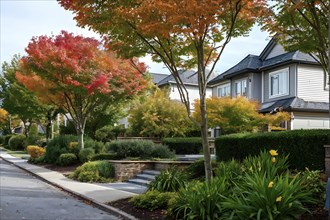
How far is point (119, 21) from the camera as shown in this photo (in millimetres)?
10117

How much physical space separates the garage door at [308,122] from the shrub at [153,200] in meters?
18.2

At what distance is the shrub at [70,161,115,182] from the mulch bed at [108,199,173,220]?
6.12 metres

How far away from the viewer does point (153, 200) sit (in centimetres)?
999

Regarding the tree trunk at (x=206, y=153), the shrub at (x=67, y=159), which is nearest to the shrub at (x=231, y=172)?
the tree trunk at (x=206, y=153)

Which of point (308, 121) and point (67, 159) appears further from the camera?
point (308, 121)

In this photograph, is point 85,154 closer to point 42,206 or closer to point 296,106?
point 42,206

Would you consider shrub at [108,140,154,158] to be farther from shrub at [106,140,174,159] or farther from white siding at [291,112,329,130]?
white siding at [291,112,329,130]

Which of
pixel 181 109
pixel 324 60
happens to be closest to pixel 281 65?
pixel 181 109

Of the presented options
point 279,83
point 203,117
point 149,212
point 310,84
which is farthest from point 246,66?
point 149,212

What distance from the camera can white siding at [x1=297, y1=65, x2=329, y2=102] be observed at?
88.9 ft

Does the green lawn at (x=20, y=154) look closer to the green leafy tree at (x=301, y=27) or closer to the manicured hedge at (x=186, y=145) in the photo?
the manicured hedge at (x=186, y=145)

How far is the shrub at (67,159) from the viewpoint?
23.3 m

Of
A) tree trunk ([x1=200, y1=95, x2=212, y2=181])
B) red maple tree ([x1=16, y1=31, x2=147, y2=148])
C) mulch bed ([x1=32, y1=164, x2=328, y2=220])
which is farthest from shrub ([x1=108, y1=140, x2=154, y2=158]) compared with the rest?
tree trunk ([x1=200, y1=95, x2=212, y2=181])

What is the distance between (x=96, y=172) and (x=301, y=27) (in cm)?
988
